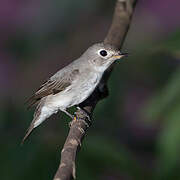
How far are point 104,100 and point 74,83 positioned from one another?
24.1 inches

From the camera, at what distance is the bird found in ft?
14.0

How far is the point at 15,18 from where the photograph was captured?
6.69 meters

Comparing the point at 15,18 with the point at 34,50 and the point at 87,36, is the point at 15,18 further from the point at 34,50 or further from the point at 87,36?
the point at 87,36

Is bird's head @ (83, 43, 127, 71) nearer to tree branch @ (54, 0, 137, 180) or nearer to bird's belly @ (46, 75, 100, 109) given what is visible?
tree branch @ (54, 0, 137, 180)

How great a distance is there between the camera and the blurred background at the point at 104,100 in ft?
10.7

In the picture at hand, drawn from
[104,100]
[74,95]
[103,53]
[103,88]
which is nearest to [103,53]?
[103,53]

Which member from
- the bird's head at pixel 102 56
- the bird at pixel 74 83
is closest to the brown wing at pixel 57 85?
the bird at pixel 74 83

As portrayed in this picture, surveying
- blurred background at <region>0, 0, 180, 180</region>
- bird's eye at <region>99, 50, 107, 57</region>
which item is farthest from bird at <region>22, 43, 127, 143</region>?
blurred background at <region>0, 0, 180, 180</region>

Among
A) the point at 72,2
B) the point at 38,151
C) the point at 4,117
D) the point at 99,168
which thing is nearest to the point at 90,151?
the point at 99,168

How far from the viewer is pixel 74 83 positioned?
173 inches

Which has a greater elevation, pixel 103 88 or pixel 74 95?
pixel 103 88

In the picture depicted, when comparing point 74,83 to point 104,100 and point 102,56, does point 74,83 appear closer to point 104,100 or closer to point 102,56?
point 102,56

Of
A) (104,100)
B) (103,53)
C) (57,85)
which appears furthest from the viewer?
(57,85)

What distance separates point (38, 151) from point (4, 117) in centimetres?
77
